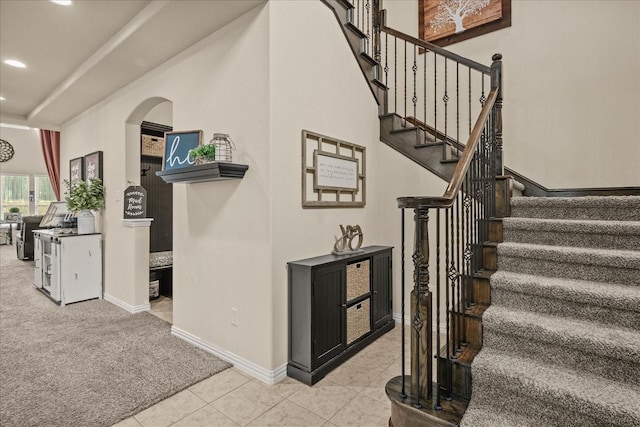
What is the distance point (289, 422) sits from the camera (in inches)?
75.3

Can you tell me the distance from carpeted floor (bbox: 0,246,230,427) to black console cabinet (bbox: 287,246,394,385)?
681 mm

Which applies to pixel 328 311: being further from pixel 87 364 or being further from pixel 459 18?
pixel 459 18

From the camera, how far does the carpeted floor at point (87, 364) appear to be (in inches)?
78.6

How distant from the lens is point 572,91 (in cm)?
332

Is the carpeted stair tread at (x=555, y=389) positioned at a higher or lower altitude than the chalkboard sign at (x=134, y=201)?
lower

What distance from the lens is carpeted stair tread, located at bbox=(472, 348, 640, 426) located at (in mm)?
1299

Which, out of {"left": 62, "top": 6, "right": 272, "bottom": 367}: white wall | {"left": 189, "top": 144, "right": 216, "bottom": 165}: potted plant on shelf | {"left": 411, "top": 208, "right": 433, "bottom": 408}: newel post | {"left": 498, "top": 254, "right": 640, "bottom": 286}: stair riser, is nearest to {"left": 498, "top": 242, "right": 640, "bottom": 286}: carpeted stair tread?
{"left": 498, "top": 254, "right": 640, "bottom": 286}: stair riser

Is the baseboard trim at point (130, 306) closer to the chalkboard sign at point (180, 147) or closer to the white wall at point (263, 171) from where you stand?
the white wall at point (263, 171)

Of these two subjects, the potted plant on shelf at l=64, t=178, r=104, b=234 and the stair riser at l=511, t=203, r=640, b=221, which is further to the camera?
the potted plant on shelf at l=64, t=178, r=104, b=234

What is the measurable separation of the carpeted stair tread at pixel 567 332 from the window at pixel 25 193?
11.5m

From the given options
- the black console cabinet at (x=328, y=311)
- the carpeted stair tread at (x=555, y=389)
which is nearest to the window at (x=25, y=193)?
the black console cabinet at (x=328, y=311)

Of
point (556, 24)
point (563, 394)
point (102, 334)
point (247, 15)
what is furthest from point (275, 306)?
point (556, 24)

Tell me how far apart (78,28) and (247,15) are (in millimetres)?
1643

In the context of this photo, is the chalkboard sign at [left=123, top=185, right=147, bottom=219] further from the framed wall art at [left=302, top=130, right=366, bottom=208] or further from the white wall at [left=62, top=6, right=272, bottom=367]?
the framed wall art at [left=302, top=130, right=366, bottom=208]
